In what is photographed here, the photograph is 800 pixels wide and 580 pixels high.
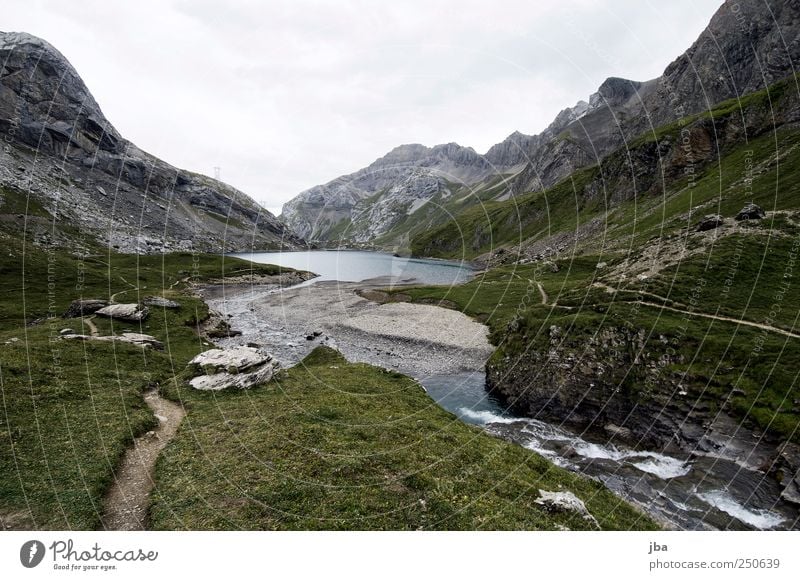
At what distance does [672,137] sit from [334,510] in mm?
179854

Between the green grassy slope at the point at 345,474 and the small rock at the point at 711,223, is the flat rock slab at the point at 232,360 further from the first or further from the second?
the small rock at the point at 711,223

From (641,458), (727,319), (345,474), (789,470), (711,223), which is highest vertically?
(711,223)

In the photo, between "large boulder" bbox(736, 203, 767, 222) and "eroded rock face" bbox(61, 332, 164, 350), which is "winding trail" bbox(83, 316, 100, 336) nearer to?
"eroded rock face" bbox(61, 332, 164, 350)

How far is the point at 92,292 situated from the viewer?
257 ft

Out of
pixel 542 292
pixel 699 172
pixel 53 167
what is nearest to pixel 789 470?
pixel 542 292

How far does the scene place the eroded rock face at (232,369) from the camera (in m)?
30.4

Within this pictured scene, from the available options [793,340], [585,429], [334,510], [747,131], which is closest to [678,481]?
[585,429]

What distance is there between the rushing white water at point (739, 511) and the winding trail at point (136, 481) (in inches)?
1168

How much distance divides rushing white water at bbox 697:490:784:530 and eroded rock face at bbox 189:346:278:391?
3314cm

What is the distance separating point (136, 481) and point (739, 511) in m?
32.1

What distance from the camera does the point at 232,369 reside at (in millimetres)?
31906

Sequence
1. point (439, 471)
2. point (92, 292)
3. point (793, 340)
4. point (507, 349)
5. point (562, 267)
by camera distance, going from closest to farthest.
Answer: point (439, 471) → point (793, 340) → point (507, 349) → point (92, 292) → point (562, 267)

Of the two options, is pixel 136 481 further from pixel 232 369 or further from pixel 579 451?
pixel 579 451
